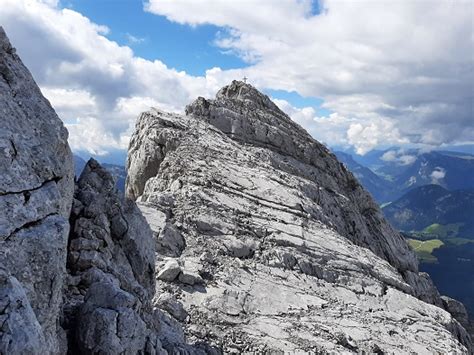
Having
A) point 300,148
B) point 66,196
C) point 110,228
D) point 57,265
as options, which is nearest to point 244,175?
point 300,148

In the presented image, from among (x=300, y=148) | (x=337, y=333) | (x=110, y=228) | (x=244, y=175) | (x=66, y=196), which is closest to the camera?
(x=66, y=196)

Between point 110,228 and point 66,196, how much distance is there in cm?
474

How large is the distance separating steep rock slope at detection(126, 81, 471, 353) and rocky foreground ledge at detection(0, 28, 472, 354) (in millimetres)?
152

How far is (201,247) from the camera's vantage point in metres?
36.8

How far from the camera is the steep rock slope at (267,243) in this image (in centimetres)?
3036

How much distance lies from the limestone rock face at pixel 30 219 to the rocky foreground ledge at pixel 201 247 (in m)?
0.05

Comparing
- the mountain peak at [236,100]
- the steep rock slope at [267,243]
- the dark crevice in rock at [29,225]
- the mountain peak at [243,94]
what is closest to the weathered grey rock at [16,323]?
the dark crevice in rock at [29,225]

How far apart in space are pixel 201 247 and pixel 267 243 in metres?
6.31

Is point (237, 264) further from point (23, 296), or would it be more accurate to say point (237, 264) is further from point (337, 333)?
point (23, 296)

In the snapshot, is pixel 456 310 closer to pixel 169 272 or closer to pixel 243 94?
pixel 243 94

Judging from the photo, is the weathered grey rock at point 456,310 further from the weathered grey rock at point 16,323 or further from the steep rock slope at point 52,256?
the weathered grey rock at point 16,323

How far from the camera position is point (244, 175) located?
157ft

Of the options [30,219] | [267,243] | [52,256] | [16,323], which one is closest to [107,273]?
[52,256]

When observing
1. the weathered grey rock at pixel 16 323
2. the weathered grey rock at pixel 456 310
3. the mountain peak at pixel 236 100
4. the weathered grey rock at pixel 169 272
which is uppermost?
the mountain peak at pixel 236 100
